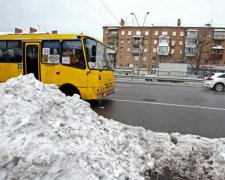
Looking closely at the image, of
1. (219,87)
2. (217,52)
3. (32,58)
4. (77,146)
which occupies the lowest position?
(219,87)

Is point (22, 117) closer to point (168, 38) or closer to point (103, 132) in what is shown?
point (103, 132)

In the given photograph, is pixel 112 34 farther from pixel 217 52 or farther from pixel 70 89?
pixel 70 89

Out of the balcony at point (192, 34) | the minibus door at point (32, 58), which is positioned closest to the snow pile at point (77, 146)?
the minibus door at point (32, 58)

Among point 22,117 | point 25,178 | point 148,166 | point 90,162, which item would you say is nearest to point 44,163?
point 25,178

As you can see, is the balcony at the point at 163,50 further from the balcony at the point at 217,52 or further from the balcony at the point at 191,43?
the balcony at the point at 217,52

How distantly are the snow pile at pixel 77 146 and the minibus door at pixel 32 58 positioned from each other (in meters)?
4.23

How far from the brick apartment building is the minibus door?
5882 cm

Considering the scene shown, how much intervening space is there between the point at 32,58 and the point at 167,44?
68285 millimetres

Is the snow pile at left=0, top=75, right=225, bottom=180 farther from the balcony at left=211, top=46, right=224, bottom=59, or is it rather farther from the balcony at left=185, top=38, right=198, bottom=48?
the balcony at left=211, top=46, right=224, bottom=59

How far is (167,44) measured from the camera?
73.4 metres

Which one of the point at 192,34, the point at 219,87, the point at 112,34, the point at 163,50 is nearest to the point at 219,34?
the point at 192,34

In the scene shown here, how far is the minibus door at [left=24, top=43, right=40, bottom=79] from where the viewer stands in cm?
946

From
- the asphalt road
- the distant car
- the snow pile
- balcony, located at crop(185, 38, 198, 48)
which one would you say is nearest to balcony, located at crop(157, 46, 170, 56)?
balcony, located at crop(185, 38, 198, 48)

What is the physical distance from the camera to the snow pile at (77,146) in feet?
10.3
